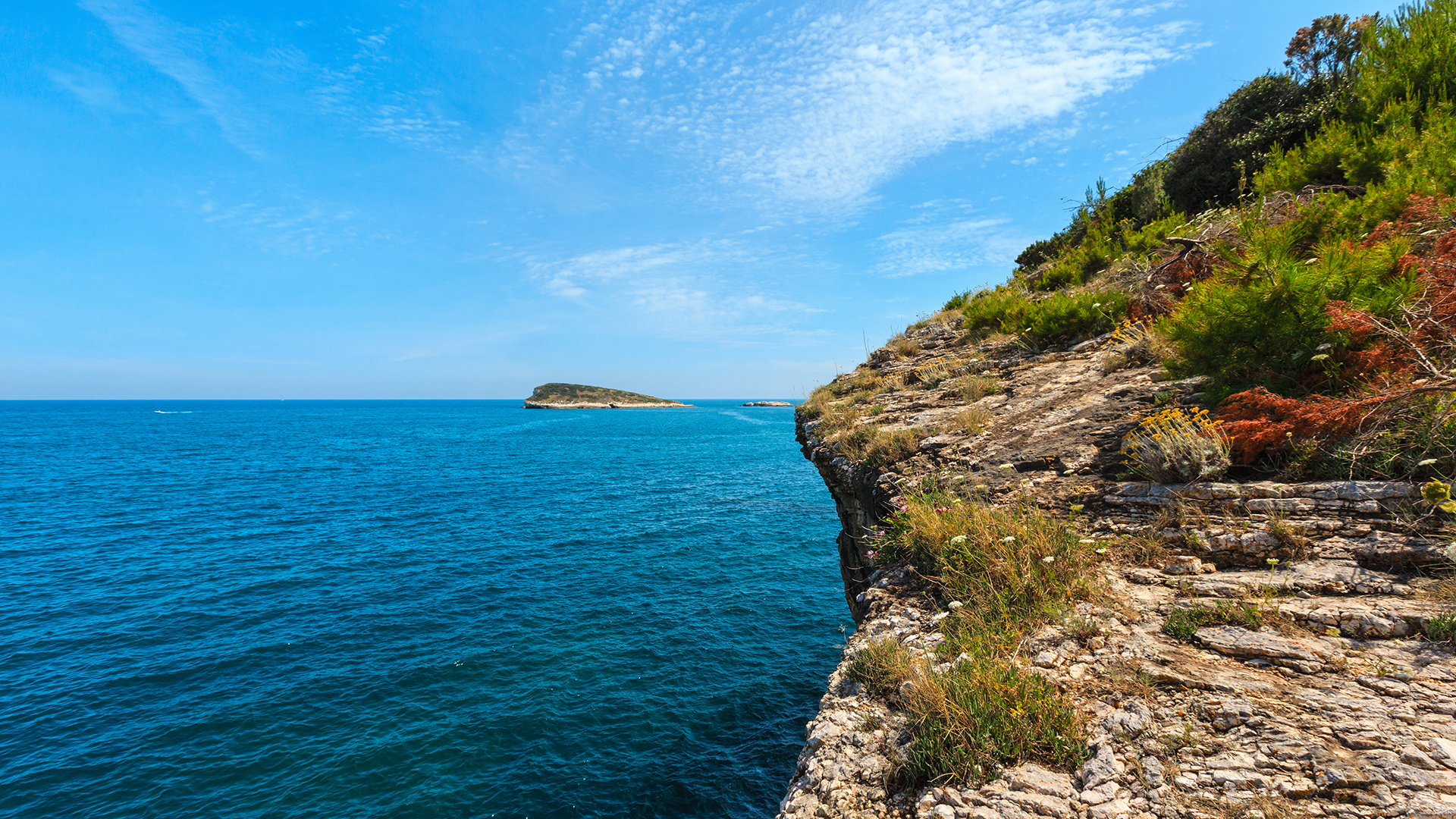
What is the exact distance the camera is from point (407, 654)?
591 inches

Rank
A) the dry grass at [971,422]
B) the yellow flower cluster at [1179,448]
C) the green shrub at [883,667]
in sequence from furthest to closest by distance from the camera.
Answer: the dry grass at [971,422]
the yellow flower cluster at [1179,448]
the green shrub at [883,667]

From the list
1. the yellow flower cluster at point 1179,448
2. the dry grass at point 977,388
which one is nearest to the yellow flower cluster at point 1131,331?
the dry grass at point 977,388

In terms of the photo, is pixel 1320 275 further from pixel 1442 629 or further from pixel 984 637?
pixel 984 637

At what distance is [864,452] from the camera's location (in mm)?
9586

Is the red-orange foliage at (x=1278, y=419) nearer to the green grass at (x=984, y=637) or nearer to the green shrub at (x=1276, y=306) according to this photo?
the green shrub at (x=1276, y=306)

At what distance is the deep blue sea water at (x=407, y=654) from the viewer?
1052cm

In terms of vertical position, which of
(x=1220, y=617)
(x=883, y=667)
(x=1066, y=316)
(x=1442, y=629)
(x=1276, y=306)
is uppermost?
(x=1066, y=316)

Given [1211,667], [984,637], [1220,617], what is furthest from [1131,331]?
[984,637]

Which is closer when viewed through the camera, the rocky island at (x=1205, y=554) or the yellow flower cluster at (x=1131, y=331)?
the rocky island at (x=1205, y=554)

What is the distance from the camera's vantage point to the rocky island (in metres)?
3.14

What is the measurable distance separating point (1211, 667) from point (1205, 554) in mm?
1679

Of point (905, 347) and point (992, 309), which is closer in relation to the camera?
point (992, 309)

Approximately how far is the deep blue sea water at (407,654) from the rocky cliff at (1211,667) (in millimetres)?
8278

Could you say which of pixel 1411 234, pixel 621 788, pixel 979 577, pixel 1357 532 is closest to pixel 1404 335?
pixel 1357 532
